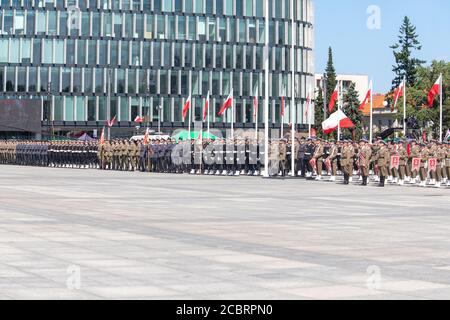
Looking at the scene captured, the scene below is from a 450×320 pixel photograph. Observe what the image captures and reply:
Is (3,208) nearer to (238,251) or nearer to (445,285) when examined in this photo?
(238,251)

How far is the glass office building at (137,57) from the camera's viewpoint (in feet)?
340

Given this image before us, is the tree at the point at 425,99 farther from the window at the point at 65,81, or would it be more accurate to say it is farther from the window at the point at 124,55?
the window at the point at 65,81

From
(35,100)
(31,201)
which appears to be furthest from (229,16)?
(31,201)

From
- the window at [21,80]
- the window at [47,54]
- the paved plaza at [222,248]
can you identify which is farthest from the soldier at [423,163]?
the window at [21,80]

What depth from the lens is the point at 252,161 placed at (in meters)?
44.9

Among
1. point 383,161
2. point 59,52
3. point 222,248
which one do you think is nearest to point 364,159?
point 383,161

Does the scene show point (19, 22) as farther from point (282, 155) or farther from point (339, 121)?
point (282, 155)

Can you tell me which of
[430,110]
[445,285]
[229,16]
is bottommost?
[445,285]

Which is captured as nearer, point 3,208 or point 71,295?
point 71,295

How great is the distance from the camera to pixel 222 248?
45.0ft

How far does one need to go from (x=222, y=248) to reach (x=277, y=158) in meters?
29.6

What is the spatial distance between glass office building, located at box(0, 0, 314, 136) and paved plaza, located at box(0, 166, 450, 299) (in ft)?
259

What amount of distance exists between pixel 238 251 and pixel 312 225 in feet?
15.4

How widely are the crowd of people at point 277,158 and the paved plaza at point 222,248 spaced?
1125 centimetres
